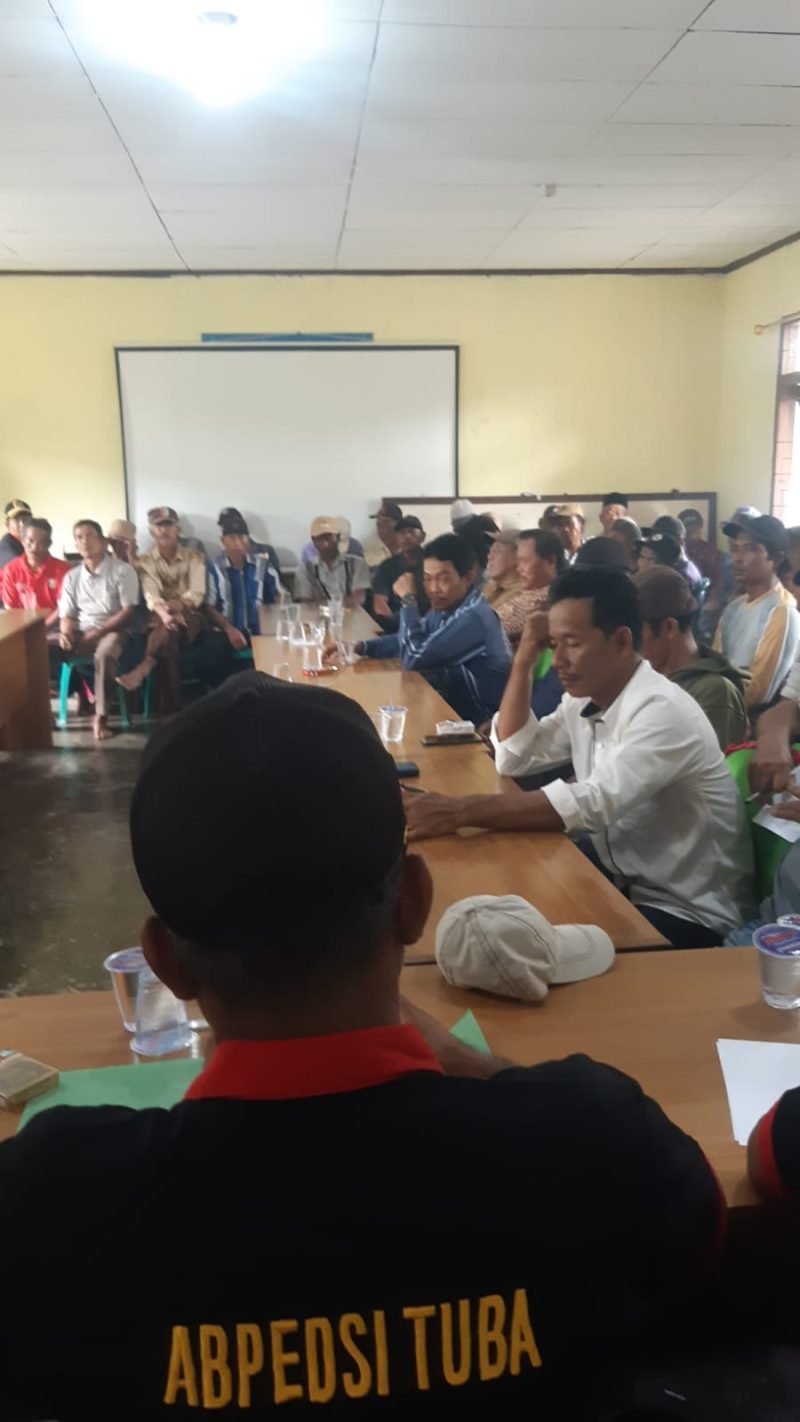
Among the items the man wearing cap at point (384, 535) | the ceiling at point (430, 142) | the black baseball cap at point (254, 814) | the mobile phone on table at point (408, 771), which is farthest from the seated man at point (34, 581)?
the black baseball cap at point (254, 814)

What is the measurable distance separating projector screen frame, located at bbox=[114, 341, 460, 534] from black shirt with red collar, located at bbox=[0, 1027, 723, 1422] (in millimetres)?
7625

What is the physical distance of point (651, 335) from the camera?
792cm

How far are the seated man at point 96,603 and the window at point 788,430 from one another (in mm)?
4433

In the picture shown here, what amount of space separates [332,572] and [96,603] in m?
1.64

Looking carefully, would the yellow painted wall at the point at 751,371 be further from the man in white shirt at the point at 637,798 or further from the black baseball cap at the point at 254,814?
the black baseball cap at the point at 254,814

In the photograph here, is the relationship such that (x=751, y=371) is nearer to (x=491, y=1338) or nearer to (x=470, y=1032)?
(x=470, y=1032)

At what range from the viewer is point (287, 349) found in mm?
7754

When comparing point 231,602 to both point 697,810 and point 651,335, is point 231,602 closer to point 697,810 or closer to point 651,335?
point 651,335

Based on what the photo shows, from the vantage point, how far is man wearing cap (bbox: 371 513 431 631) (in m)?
7.01

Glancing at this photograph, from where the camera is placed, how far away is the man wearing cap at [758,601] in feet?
14.0

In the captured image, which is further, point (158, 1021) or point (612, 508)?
point (612, 508)

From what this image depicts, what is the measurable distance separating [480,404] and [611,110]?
353 centimetres

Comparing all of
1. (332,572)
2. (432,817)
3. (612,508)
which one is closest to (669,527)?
(612,508)

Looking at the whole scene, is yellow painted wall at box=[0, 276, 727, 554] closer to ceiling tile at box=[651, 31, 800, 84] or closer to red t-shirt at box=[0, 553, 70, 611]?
red t-shirt at box=[0, 553, 70, 611]
